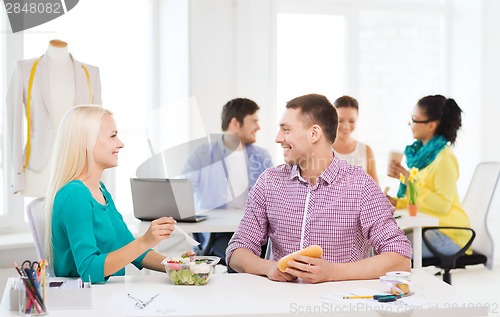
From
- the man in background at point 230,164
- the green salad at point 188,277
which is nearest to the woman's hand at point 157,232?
the green salad at point 188,277

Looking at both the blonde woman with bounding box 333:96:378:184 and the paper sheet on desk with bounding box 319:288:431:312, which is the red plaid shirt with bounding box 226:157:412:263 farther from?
the blonde woman with bounding box 333:96:378:184

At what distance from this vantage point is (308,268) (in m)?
2.41

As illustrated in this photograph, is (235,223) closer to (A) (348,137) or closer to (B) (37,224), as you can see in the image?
(A) (348,137)

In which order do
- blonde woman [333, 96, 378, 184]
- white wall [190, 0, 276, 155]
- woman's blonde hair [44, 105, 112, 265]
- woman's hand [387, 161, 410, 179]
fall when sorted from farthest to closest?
white wall [190, 0, 276, 155] → blonde woman [333, 96, 378, 184] → woman's hand [387, 161, 410, 179] → woman's blonde hair [44, 105, 112, 265]

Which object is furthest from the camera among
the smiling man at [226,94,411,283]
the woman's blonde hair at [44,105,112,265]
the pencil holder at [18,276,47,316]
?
the smiling man at [226,94,411,283]

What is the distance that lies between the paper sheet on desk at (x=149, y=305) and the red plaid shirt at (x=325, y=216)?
1.92 ft

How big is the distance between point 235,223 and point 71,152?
5.14 ft

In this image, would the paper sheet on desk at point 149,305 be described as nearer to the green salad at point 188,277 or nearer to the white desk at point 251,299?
the white desk at point 251,299

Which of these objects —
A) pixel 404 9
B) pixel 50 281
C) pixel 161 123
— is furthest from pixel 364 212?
pixel 404 9

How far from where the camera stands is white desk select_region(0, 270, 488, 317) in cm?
208

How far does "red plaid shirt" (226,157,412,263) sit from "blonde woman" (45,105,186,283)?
1.42ft

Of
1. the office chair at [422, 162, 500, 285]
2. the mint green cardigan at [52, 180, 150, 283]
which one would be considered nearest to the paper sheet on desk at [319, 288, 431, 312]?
the mint green cardigan at [52, 180, 150, 283]

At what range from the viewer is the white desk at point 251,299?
6.84 ft

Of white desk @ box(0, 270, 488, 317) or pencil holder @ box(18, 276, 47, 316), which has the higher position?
pencil holder @ box(18, 276, 47, 316)
